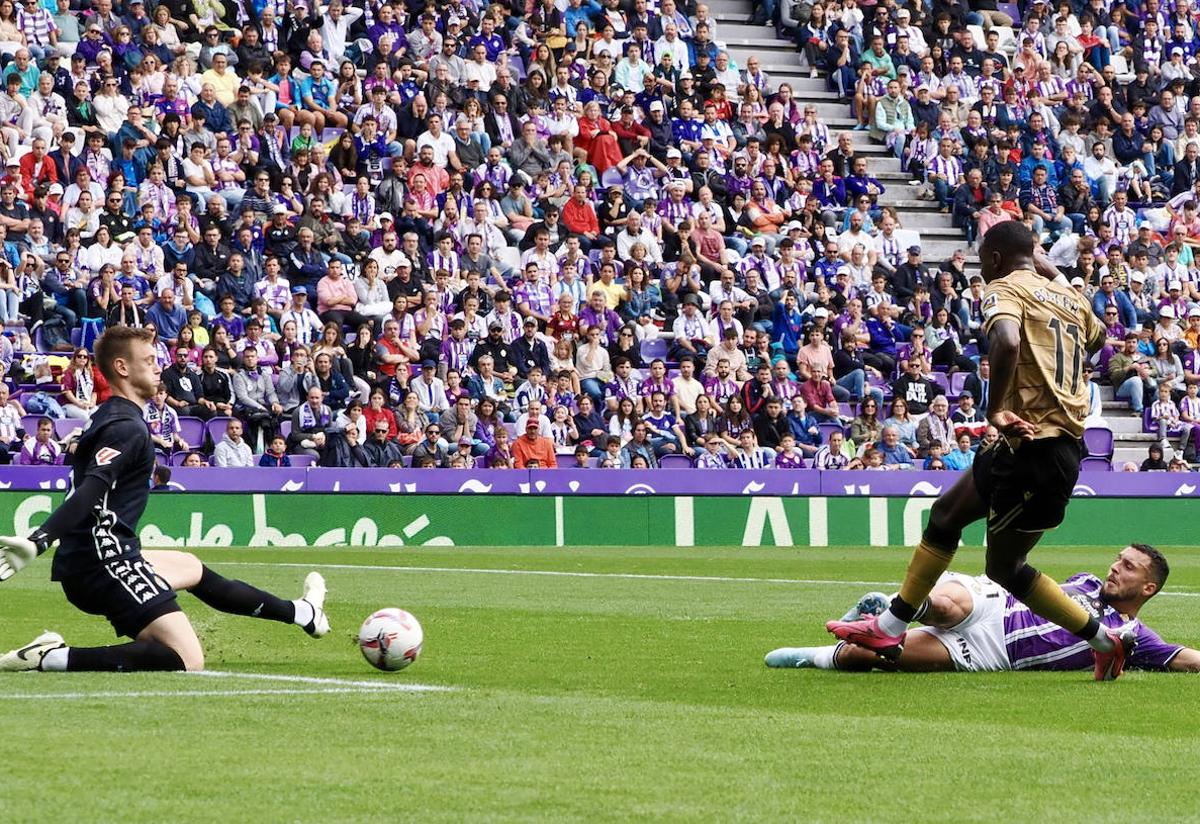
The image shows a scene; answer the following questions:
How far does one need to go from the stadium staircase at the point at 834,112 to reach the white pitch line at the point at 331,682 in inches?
942

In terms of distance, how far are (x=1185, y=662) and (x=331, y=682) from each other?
158 inches

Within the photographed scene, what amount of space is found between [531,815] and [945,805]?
45.4 inches

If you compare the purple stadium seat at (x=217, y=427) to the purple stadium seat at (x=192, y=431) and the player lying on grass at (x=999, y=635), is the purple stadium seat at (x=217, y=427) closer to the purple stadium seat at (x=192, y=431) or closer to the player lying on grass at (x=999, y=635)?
the purple stadium seat at (x=192, y=431)

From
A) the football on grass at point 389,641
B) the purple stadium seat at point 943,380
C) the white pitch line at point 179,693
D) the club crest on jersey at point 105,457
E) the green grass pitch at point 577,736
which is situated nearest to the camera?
the green grass pitch at point 577,736

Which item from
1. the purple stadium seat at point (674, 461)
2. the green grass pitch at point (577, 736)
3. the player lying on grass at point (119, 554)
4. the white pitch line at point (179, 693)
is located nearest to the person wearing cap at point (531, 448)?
the purple stadium seat at point (674, 461)

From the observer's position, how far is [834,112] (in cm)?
3512

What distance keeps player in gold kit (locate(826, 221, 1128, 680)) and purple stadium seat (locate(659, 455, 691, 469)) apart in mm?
17391

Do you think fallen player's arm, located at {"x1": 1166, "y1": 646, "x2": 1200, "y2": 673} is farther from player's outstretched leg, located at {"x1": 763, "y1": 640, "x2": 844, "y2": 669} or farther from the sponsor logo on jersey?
the sponsor logo on jersey

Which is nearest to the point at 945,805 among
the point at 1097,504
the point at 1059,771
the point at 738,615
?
the point at 1059,771

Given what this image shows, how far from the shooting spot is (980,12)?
37.3 meters

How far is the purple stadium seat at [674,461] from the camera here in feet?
86.2

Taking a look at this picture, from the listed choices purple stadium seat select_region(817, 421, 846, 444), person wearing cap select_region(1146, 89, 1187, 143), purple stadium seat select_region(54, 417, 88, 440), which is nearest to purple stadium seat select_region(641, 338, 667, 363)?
purple stadium seat select_region(817, 421, 846, 444)

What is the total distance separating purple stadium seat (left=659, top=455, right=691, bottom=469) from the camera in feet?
86.2

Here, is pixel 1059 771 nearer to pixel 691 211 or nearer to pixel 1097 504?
pixel 1097 504
